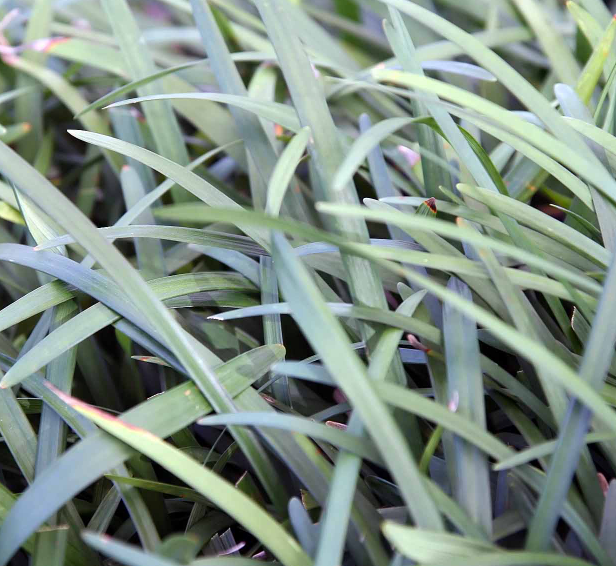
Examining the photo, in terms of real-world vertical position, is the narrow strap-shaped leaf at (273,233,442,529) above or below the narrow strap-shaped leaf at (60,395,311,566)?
above

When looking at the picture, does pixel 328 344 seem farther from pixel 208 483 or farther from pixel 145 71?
pixel 145 71

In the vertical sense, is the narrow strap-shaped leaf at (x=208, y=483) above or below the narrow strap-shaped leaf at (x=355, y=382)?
below

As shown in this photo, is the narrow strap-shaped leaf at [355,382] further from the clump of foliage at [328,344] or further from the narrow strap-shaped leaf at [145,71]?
the narrow strap-shaped leaf at [145,71]

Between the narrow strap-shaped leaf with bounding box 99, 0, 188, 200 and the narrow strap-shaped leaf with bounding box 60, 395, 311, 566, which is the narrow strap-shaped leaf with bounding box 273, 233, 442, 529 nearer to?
the narrow strap-shaped leaf with bounding box 60, 395, 311, 566

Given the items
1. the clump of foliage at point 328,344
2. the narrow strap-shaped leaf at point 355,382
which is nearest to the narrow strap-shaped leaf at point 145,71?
the clump of foliage at point 328,344

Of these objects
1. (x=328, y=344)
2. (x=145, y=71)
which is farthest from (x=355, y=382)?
(x=145, y=71)

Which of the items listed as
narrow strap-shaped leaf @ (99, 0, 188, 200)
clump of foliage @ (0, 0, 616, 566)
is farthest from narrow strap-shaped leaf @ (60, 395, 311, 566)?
narrow strap-shaped leaf @ (99, 0, 188, 200)

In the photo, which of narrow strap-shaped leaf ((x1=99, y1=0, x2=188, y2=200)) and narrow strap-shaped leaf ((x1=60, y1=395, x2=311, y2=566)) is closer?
narrow strap-shaped leaf ((x1=60, y1=395, x2=311, y2=566))

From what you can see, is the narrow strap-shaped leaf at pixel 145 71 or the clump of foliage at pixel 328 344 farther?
the narrow strap-shaped leaf at pixel 145 71

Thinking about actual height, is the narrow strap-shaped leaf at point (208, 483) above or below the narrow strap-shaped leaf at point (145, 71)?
below
